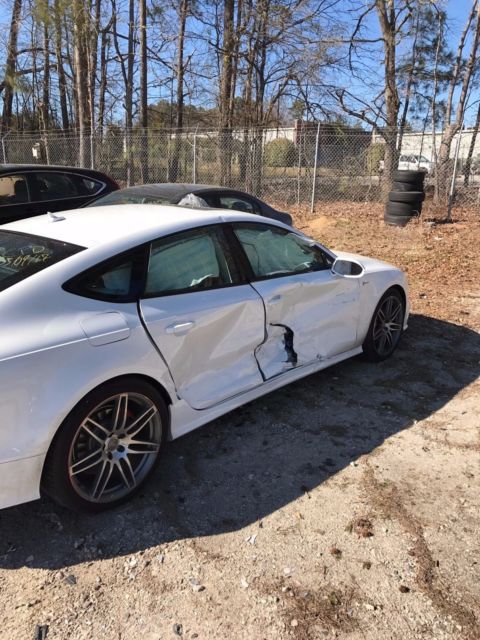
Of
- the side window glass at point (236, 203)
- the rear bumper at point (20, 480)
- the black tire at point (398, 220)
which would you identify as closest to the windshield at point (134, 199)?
the side window glass at point (236, 203)

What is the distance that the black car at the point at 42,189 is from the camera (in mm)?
7012

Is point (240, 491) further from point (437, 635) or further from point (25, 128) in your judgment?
point (25, 128)

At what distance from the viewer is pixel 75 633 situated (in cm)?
213

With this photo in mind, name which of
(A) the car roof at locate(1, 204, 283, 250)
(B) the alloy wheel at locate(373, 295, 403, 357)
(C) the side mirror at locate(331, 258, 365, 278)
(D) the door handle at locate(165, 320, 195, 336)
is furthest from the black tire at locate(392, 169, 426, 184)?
(D) the door handle at locate(165, 320, 195, 336)

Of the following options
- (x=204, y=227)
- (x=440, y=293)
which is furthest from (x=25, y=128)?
(x=204, y=227)

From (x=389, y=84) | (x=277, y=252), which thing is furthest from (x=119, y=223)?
(x=389, y=84)

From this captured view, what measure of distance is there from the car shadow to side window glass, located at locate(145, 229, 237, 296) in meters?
1.08

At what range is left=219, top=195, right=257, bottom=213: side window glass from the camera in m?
6.99

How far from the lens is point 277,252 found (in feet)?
12.6

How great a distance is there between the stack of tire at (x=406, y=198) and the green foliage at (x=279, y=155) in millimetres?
4616

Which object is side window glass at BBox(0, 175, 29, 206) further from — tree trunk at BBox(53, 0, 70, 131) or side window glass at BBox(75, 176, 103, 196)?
tree trunk at BBox(53, 0, 70, 131)

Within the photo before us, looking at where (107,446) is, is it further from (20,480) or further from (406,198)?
(406,198)

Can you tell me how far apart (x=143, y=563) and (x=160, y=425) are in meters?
0.71

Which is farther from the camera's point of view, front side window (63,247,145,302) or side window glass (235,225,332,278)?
side window glass (235,225,332,278)
